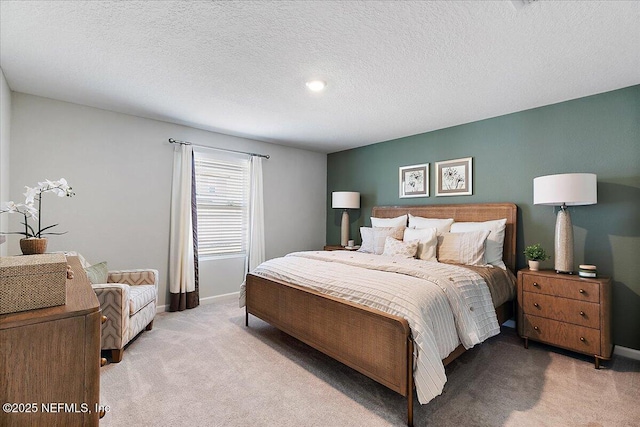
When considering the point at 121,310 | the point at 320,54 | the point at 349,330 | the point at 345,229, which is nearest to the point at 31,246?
the point at 121,310

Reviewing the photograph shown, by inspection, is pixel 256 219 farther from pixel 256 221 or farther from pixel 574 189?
pixel 574 189

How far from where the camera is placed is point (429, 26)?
75.4 inches

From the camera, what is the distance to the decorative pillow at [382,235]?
3857mm

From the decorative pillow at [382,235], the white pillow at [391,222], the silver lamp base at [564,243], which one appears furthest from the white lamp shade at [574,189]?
the white pillow at [391,222]

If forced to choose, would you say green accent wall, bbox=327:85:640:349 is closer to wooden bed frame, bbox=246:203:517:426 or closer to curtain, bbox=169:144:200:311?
wooden bed frame, bbox=246:203:517:426

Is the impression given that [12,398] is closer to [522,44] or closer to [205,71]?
[205,71]

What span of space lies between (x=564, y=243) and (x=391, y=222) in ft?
6.45

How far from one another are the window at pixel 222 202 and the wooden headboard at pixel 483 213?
2.32 m

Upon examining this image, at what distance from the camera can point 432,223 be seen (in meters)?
3.83

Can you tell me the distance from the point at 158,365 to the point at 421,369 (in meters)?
2.04

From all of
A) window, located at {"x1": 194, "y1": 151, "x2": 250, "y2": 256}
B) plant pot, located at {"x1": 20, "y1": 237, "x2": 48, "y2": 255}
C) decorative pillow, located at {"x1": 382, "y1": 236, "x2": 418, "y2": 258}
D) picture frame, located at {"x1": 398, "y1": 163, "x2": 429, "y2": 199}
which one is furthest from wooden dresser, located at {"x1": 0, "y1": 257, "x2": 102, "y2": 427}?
picture frame, located at {"x1": 398, "y1": 163, "x2": 429, "y2": 199}

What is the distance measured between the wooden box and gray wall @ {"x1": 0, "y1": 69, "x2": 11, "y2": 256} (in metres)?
A: 2.57

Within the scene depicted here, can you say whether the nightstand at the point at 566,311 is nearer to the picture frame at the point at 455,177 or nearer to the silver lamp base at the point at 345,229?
the picture frame at the point at 455,177

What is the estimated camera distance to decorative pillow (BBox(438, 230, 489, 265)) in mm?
3148
